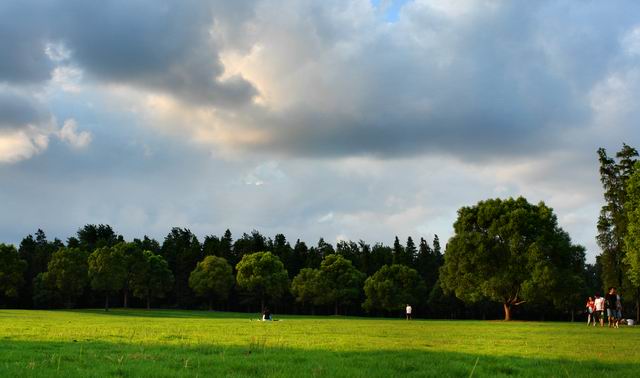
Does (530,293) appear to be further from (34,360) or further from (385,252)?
(385,252)

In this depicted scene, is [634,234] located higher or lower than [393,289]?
higher

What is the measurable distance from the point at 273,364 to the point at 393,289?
109620 millimetres

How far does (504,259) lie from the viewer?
75.9m

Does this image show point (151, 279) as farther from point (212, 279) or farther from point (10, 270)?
point (10, 270)

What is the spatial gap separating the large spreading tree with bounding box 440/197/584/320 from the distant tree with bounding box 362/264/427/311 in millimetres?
41099

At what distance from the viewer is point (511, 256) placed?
75.0 meters

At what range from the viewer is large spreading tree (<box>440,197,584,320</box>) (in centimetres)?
7281

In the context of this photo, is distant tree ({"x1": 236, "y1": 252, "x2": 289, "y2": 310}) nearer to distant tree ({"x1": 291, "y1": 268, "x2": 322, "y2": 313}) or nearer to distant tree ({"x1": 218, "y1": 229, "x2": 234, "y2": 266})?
distant tree ({"x1": 291, "y1": 268, "x2": 322, "y2": 313})

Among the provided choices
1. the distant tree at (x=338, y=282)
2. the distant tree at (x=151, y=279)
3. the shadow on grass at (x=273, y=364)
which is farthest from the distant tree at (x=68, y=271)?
the shadow on grass at (x=273, y=364)

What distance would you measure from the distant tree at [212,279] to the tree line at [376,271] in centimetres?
26

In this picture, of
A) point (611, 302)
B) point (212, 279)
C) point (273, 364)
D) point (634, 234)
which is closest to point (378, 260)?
point (212, 279)

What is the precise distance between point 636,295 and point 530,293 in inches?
690

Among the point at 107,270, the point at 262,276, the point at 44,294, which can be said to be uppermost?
the point at 107,270

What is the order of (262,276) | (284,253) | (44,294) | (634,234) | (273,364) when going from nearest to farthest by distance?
(273,364), (634,234), (262,276), (44,294), (284,253)
